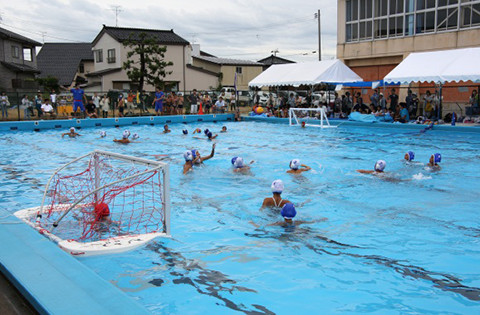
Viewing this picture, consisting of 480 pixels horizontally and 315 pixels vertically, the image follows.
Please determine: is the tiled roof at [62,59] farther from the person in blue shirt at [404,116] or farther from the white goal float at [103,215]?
the white goal float at [103,215]

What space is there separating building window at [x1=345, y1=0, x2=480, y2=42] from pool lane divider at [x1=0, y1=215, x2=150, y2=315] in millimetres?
28044

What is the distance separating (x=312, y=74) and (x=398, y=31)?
766 cm

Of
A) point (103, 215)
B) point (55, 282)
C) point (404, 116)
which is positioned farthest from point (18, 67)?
A: point (55, 282)

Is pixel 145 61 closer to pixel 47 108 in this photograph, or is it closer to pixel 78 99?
pixel 78 99

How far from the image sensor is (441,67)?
20891 millimetres

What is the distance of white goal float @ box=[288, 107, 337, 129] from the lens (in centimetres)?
2530

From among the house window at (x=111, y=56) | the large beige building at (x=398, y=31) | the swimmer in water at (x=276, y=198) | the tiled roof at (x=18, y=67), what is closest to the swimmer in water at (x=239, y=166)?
the swimmer in water at (x=276, y=198)

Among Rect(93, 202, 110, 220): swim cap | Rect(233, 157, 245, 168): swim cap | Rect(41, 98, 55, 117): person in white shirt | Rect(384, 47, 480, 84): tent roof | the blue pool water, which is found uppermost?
Rect(384, 47, 480, 84): tent roof

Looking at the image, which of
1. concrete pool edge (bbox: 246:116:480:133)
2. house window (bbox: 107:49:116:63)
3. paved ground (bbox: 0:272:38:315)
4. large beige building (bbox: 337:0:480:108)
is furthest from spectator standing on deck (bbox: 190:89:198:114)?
paved ground (bbox: 0:272:38:315)

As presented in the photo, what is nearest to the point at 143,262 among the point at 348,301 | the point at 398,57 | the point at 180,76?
the point at 348,301

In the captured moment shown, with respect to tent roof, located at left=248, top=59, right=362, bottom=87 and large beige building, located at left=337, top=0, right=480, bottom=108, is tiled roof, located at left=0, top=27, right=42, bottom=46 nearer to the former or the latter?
tent roof, located at left=248, top=59, right=362, bottom=87

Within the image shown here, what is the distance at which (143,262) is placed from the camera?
248 inches

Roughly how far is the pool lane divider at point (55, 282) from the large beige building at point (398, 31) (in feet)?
79.1

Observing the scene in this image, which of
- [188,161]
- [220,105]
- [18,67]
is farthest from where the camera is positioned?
[18,67]
